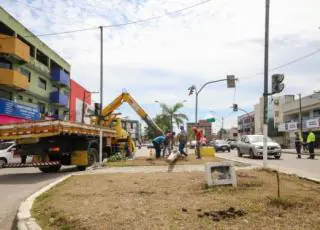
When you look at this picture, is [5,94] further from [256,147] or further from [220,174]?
[220,174]

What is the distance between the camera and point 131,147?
23578 millimetres

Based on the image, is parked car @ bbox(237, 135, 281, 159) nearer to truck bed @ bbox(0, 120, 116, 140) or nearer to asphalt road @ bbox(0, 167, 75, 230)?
truck bed @ bbox(0, 120, 116, 140)

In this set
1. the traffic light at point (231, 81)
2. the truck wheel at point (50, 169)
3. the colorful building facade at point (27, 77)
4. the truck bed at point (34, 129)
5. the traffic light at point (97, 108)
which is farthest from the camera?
the colorful building facade at point (27, 77)

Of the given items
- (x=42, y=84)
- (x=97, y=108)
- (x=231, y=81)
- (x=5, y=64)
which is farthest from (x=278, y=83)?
(x=42, y=84)

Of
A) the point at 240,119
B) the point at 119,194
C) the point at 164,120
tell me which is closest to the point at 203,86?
the point at 119,194

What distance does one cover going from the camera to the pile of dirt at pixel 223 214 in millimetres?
5328

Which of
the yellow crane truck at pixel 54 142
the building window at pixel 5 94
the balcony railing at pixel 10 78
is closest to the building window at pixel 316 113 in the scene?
the balcony railing at pixel 10 78

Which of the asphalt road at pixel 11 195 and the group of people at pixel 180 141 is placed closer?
the asphalt road at pixel 11 195

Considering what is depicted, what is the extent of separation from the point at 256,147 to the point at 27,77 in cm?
2483

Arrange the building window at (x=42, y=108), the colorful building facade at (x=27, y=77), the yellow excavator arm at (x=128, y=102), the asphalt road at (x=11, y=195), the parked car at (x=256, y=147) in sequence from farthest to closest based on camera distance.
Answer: the building window at (x=42, y=108) → the colorful building facade at (x=27, y=77) → the parked car at (x=256, y=147) → the yellow excavator arm at (x=128, y=102) → the asphalt road at (x=11, y=195)

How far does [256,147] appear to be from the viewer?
2402 centimetres

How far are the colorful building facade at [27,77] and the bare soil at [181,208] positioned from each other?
26.4 metres

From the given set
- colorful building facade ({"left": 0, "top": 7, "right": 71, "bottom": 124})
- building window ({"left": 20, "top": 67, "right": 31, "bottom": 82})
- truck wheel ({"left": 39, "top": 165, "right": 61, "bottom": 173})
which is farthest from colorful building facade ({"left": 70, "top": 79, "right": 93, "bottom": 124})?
truck wheel ({"left": 39, "top": 165, "right": 61, "bottom": 173})

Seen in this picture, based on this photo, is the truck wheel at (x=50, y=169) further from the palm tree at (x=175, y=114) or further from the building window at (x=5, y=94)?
the palm tree at (x=175, y=114)
